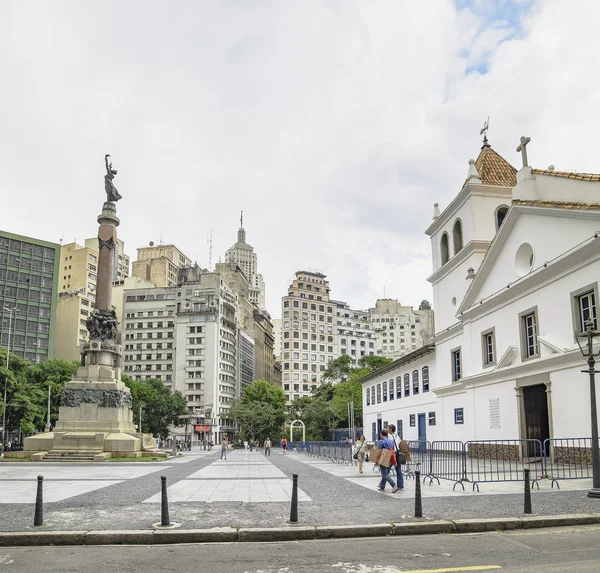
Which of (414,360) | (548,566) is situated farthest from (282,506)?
(414,360)

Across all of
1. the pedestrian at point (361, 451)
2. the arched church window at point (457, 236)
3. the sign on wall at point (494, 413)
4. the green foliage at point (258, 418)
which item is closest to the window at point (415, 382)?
the arched church window at point (457, 236)

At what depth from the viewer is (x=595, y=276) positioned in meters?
20.1

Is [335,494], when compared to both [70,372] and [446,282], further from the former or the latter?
[70,372]

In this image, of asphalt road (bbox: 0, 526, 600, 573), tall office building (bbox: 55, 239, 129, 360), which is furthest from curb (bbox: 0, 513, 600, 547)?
tall office building (bbox: 55, 239, 129, 360)

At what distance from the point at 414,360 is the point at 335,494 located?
28.5 metres

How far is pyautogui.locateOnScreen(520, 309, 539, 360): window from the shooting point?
2442 centimetres

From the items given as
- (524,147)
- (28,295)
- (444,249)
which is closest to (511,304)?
(524,147)

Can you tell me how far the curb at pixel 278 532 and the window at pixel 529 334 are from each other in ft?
47.3

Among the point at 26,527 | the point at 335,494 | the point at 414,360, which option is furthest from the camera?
the point at 414,360

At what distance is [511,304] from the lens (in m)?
26.3

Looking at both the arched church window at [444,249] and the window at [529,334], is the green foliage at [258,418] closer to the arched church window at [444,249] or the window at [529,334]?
the arched church window at [444,249]

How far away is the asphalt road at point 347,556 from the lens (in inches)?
298

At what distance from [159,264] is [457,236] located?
110621 millimetres

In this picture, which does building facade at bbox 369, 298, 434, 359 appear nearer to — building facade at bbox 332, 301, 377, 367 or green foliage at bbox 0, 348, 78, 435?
building facade at bbox 332, 301, 377, 367
